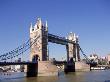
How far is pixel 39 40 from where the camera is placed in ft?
277

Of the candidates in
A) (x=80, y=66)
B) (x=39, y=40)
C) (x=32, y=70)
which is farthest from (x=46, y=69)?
(x=80, y=66)

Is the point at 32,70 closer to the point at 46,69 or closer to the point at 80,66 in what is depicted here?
the point at 46,69

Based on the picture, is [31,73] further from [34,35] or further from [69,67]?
[69,67]

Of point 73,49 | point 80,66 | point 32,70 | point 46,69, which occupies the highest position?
point 73,49

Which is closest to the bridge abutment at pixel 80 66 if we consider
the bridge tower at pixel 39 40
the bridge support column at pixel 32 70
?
the bridge tower at pixel 39 40

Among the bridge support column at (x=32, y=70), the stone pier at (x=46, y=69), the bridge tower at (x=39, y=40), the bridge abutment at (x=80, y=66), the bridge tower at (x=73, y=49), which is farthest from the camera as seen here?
the bridge tower at (x=73, y=49)

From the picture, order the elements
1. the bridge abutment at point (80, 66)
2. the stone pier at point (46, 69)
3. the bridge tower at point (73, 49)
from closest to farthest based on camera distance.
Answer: the stone pier at point (46, 69)
the bridge abutment at point (80, 66)
the bridge tower at point (73, 49)

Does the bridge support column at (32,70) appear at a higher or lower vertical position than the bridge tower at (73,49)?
lower

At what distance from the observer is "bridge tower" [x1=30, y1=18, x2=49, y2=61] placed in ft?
276

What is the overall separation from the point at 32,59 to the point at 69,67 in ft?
83.7

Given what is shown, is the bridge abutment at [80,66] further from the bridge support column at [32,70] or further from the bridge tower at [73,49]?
the bridge support column at [32,70]

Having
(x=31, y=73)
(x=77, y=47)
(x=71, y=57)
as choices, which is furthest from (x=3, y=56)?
(x=77, y=47)

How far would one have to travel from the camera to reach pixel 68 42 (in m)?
111

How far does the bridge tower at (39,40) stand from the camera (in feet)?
276
